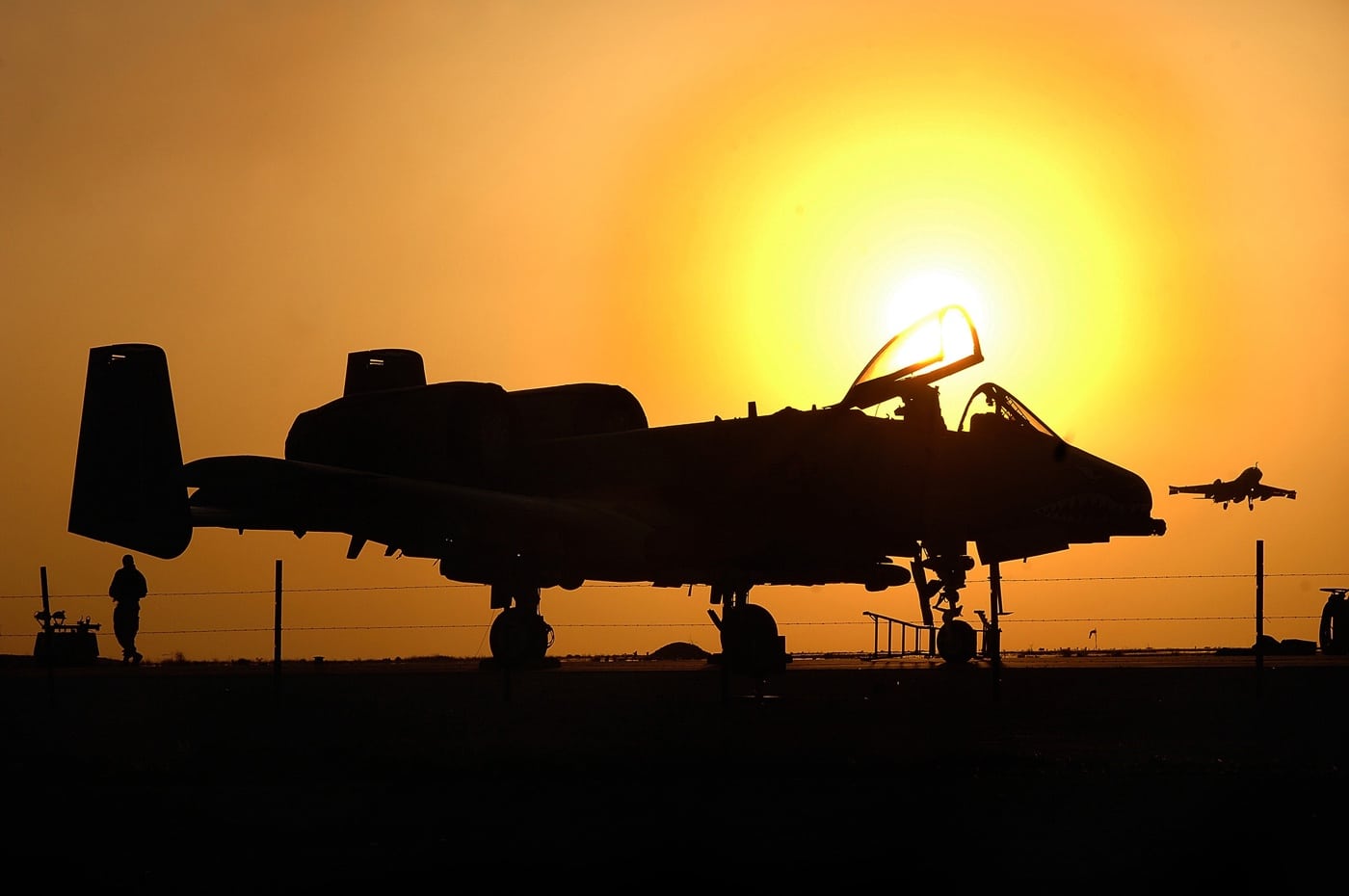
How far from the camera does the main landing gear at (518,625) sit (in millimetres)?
28000

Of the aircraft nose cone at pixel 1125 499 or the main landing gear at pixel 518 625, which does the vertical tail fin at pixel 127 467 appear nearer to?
the main landing gear at pixel 518 625

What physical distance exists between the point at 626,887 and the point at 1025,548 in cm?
2035

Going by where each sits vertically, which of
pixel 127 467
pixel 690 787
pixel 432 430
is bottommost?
pixel 690 787

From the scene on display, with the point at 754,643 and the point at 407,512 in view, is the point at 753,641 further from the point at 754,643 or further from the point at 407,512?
the point at 407,512

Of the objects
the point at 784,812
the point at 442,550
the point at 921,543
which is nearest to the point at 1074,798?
the point at 784,812

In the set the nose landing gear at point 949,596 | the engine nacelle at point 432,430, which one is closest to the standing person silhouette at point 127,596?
the engine nacelle at point 432,430

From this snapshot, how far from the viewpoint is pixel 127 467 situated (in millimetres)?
23625

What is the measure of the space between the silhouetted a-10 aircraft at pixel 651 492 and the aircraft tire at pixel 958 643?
4 centimetres

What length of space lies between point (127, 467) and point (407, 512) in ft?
15.8

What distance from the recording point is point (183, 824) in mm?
10750

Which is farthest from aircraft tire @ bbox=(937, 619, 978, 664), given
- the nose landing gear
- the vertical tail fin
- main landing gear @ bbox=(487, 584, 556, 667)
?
the vertical tail fin

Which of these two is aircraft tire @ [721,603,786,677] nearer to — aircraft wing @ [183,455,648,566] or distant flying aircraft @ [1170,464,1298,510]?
aircraft wing @ [183,455,648,566]

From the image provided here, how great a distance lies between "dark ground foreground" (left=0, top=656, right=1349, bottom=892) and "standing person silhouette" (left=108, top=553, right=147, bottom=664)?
12184 mm

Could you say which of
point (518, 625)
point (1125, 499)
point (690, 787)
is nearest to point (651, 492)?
point (518, 625)
